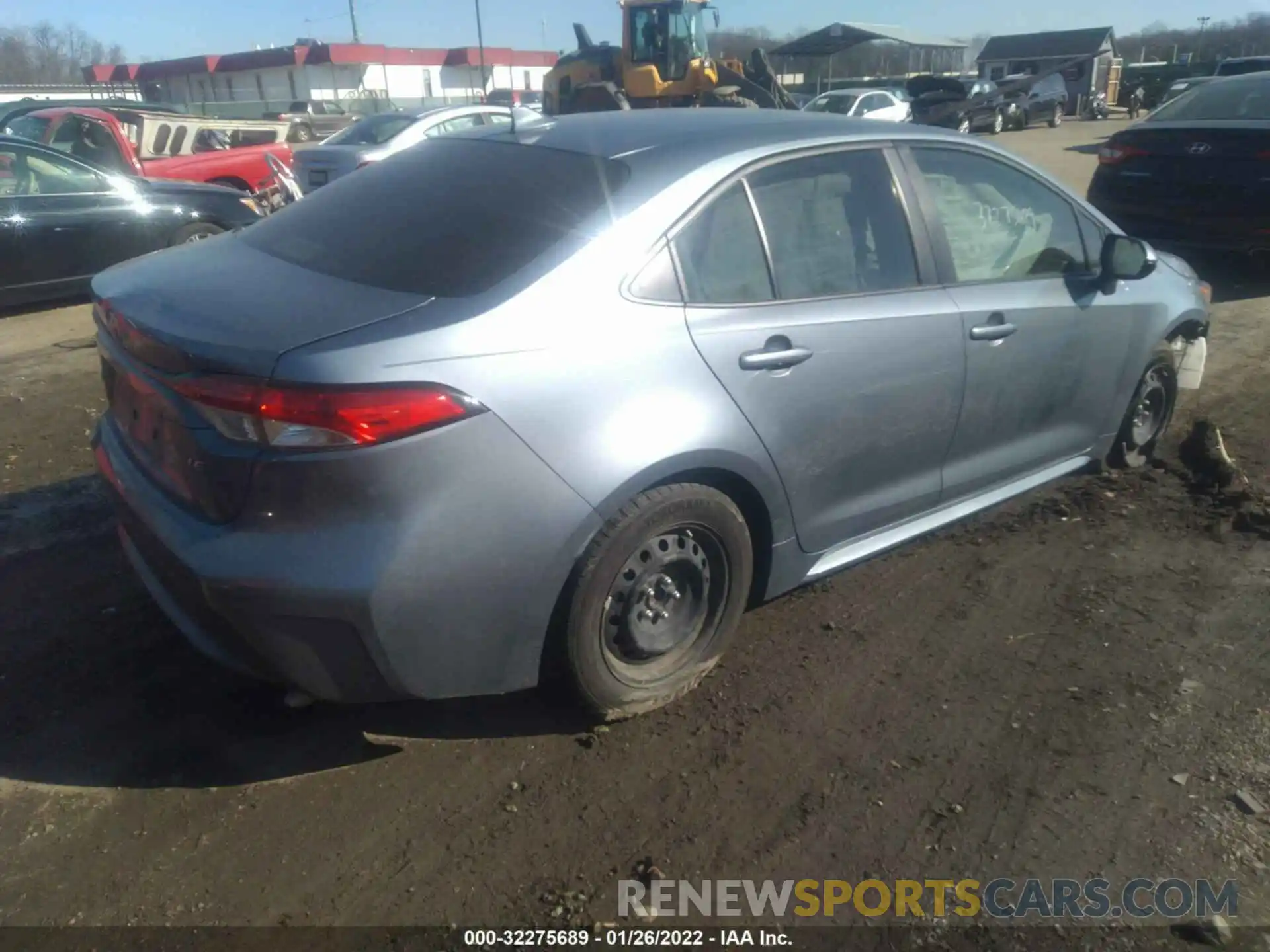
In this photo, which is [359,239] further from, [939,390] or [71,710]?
[939,390]

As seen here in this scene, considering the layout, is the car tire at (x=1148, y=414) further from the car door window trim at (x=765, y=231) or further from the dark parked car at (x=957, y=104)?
the dark parked car at (x=957, y=104)

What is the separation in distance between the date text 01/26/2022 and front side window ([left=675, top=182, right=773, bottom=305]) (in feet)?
5.48

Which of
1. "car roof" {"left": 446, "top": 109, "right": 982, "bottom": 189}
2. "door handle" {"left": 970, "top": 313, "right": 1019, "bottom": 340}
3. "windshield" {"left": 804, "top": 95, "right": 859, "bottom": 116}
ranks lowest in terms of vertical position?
"windshield" {"left": 804, "top": 95, "right": 859, "bottom": 116}

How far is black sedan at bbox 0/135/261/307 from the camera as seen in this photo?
8.23 m

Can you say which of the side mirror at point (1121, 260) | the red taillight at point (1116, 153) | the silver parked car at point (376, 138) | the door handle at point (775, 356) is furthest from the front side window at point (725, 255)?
the silver parked car at point (376, 138)

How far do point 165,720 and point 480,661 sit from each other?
110cm

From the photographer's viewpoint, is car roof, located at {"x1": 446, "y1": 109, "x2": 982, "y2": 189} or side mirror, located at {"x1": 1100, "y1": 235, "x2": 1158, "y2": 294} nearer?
car roof, located at {"x1": 446, "y1": 109, "x2": 982, "y2": 189}

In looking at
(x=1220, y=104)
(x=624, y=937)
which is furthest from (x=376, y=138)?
(x=624, y=937)

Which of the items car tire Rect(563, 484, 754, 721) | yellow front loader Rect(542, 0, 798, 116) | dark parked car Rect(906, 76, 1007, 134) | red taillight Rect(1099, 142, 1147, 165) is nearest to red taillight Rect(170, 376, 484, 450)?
car tire Rect(563, 484, 754, 721)

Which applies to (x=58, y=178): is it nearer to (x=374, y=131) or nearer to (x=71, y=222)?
(x=71, y=222)

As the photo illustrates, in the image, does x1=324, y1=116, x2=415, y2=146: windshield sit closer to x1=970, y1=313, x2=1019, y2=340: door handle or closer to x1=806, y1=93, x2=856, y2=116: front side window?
x1=970, y1=313, x2=1019, y2=340: door handle

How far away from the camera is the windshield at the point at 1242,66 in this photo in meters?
27.4

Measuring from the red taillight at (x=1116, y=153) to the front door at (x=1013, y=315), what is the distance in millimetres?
5389

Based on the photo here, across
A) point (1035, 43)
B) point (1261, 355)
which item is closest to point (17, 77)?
→ point (1035, 43)
